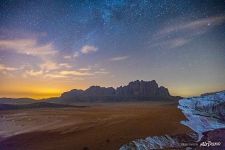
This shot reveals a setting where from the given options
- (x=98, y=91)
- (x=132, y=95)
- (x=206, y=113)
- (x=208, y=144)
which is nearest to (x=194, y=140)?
(x=208, y=144)

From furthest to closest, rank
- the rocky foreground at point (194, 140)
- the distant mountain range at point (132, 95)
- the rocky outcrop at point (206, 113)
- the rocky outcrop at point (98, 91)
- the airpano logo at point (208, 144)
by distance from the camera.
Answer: the rocky outcrop at point (98, 91) → the distant mountain range at point (132, 95) → the rocky outcrop at point (206, 113) → the airpano logo at point (208, 144) → the rocky foreground at point (194, 140)

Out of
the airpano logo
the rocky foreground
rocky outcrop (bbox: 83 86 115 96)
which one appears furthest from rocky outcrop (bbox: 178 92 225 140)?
rocky outcrop (bbox: 83 86 115 96)

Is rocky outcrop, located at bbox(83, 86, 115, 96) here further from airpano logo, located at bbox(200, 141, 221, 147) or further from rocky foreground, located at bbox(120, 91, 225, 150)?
airpano logo, located at bbox(200, 141, 221, 147)

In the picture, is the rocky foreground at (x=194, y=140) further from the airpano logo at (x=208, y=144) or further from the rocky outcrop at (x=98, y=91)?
the rocky outcrop at (x=98, y=91)

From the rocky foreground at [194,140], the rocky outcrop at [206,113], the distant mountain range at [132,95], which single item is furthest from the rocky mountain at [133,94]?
the rocky foreground at [194,140]

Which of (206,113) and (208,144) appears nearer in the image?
(208,144)

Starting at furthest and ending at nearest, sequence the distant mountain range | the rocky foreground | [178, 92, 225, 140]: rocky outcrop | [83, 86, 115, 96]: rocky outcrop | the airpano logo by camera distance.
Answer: [83, 86, 115, 96]: rocky outcrop, the distant mountain range, [178, 92, 225, 140]: rocky outcrop, the airpano logo, the rocky foreground

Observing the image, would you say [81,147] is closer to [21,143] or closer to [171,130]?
[21,143]

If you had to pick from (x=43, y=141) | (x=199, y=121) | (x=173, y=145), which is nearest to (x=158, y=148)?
(x=173, y=145)

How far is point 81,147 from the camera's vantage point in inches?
732

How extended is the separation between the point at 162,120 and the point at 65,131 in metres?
12.3

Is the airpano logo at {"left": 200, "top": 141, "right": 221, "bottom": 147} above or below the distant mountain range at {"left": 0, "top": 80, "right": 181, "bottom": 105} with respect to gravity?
below

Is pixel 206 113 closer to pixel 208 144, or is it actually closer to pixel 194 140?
pixel 194 140

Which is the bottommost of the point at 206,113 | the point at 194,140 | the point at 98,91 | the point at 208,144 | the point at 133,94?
the point at 208,144
